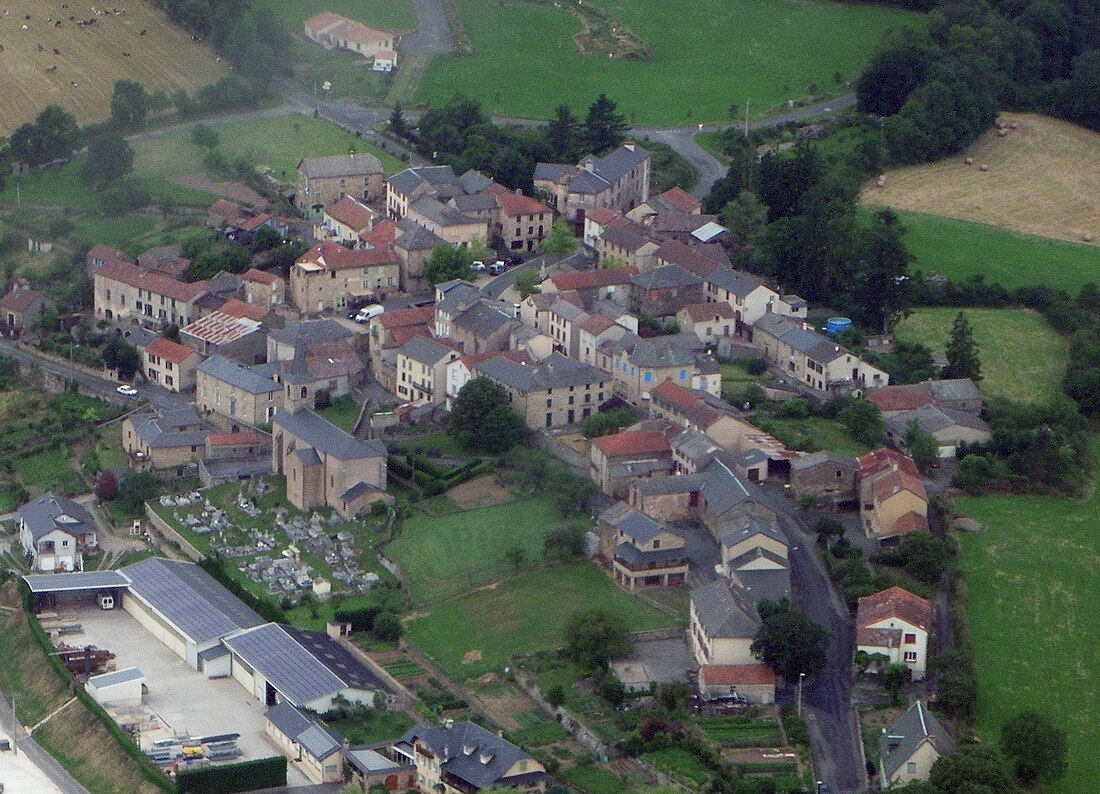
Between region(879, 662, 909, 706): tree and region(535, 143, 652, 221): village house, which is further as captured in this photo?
region(535, 143, 652, 221): village house

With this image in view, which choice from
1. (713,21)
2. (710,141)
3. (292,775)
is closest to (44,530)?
(292,775)

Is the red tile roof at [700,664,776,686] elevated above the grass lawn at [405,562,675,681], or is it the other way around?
the red tile roof at [700,664,776,686]

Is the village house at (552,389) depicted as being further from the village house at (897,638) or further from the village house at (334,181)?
the village house at (334,181)

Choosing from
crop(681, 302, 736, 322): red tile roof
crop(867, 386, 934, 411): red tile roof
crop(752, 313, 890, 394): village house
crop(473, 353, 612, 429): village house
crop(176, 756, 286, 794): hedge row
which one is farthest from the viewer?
crop(681, 302, 736, 322): red tile roof

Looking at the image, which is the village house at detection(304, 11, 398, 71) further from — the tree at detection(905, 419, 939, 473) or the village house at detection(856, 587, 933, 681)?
the village house at detection(856, 587, 933, 681)

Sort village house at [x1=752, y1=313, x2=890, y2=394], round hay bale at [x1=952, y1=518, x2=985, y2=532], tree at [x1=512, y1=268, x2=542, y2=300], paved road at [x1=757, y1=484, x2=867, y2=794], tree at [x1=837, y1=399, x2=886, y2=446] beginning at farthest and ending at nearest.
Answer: tree at [x1=512, y1=268, x2=542, y2=300]
village house at [x1=752, y1=313, x2=890, y2=394]
tree at [x1=837, y1=399, x2=886, y2=446]
round hay bale at [x1=952, y1=518, x2=985, y2=532]
paved road at [x1=757, y1=484, x2=867, y2=794]

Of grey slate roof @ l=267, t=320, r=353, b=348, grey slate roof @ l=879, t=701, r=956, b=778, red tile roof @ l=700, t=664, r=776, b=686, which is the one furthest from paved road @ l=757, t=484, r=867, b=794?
grey slate roof @ l=267, t=320, r=353, b=348

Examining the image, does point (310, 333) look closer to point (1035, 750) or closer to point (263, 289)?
point (263, 289)

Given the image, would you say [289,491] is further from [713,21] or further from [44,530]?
[713,21]
